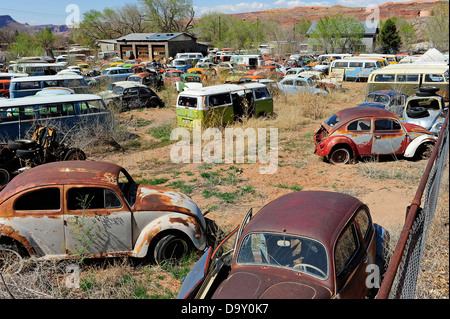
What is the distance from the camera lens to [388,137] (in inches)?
423

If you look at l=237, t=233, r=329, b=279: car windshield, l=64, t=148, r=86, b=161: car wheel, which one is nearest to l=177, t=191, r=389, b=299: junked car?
l=237, t=233, r=329, b=279: car windshield

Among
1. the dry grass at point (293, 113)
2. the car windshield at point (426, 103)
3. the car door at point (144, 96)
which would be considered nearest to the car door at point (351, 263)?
the dry grass at point (293, 113)

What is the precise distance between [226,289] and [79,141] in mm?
9804

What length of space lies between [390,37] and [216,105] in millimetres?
48864

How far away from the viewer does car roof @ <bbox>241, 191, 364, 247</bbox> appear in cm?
461

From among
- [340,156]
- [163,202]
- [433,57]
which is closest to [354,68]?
[433,57]

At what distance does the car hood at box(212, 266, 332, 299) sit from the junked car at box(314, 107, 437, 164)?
23.0 feet

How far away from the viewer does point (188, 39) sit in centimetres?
5031

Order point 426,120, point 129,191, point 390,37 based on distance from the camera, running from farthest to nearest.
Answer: point 390,37 → point 426,120 → point 129,191

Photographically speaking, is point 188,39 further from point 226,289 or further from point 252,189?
point 226,289

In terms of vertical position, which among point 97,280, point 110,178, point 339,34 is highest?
point 339,34

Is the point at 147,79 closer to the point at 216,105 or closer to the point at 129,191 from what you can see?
the point at 216,105

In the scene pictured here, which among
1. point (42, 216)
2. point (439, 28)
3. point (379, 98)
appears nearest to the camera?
point (42, 216)
